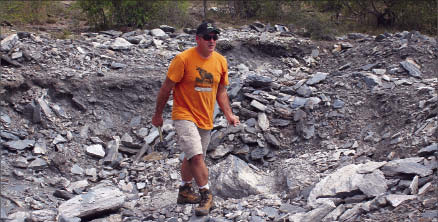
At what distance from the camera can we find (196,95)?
12.5ft

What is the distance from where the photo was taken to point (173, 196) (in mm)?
4625

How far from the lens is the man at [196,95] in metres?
3.71

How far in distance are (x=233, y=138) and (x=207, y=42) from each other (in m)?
2.26

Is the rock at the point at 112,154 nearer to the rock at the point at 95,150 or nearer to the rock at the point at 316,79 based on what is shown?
the rock at the point at 95,150

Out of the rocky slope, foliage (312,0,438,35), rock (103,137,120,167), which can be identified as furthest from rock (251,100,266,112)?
foliage (312,0,438,35)

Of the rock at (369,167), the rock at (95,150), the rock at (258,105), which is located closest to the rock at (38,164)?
the rock at (95,150)

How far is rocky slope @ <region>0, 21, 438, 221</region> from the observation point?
155 inches

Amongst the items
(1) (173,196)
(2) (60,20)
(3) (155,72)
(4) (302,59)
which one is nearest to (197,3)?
(2) (60,20)

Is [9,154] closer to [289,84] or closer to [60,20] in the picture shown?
[289,84]

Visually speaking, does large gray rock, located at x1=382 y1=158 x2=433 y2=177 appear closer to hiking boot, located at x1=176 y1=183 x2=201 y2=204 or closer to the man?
the man

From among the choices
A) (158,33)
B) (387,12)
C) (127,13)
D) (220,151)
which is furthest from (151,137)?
(387,12)

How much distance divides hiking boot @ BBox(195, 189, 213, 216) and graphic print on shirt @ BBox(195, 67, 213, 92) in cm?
90

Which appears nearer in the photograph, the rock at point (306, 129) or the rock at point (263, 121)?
the rock at point (306, 129)

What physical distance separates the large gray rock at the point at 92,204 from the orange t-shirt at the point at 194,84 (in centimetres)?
105
